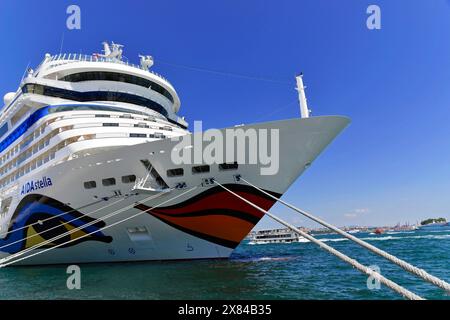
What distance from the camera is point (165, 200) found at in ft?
37.8

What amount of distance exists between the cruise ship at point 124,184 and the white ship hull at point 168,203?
38mm

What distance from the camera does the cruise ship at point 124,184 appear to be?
36.5 feet

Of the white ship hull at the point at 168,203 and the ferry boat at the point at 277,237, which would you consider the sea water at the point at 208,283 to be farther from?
the ferry boat at the point at 277,237

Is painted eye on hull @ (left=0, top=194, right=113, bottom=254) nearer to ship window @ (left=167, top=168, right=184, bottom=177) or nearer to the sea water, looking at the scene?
the sea water

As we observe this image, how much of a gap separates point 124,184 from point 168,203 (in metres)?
1.88

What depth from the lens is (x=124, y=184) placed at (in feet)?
38.6

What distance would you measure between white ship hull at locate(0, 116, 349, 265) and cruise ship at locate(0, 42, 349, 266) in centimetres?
4

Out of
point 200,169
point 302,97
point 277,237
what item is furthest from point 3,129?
point 277,237

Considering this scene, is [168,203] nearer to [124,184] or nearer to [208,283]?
[124,184]

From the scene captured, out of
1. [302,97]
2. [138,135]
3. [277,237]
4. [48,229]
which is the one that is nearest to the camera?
[302,97]

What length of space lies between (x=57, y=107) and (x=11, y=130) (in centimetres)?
605

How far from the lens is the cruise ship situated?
36.5 feet
